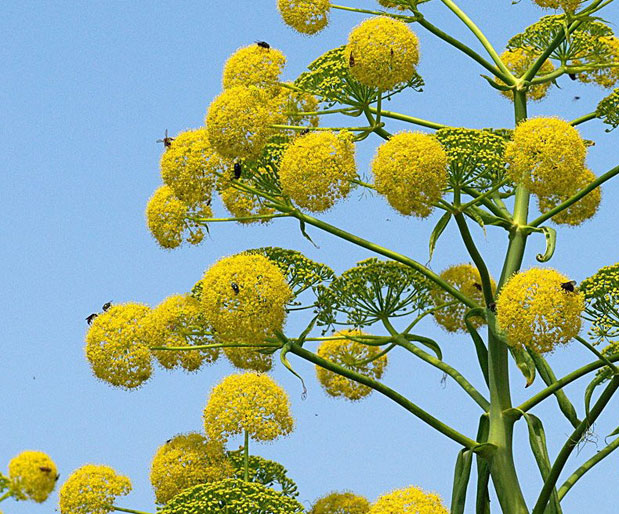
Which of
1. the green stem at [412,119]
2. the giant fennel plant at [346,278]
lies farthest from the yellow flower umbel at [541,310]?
the green stem at [412,119]

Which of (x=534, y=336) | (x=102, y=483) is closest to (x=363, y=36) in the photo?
(x=534, y=336)

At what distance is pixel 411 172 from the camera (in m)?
10.1

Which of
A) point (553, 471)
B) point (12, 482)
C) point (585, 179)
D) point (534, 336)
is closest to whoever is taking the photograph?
point (12, 482)

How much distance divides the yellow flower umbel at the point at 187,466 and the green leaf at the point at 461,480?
2109 mm

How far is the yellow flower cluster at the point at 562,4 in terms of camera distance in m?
11.2

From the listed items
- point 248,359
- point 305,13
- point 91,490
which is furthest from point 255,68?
point 91,490

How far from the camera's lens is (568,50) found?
12.6 metres

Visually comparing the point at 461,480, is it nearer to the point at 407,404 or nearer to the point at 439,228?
the point at 407,404

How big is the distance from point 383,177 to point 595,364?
2.43m

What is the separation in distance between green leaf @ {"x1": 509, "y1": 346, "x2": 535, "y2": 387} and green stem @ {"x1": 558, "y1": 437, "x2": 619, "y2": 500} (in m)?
1.13

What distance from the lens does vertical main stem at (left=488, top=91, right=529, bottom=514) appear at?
10.9m

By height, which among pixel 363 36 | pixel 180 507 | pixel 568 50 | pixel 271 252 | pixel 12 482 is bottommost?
pixel 12 482

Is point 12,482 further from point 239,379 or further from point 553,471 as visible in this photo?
point 553,471

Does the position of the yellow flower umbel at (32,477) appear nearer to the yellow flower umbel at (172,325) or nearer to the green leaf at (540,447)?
the yellow flower umbel at (172,325)
